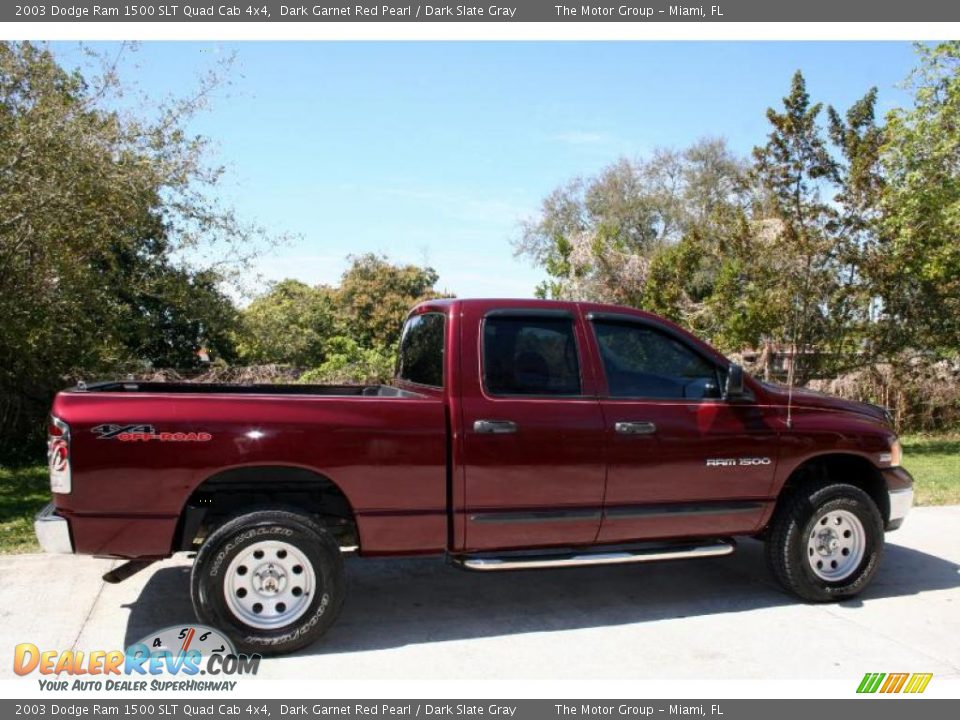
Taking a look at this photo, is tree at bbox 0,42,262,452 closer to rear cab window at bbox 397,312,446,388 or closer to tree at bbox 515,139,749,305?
rear cab window at bbox 397,312,446,388

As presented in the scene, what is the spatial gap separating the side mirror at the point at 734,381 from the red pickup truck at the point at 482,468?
0.01 meters

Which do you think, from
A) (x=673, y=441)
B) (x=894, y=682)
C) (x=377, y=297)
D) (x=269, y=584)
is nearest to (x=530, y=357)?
(x=673, y=441)

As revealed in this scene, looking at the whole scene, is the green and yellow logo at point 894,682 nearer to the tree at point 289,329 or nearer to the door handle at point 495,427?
the door handle at point 495,427

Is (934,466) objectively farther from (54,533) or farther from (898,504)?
(54,533)

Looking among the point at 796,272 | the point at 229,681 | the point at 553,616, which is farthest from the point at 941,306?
the point at 229,681

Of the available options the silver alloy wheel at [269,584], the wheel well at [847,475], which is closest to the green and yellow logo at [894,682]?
the wheel well at [847,475]

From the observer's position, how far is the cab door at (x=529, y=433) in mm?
4828

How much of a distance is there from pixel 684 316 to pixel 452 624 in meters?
13.5

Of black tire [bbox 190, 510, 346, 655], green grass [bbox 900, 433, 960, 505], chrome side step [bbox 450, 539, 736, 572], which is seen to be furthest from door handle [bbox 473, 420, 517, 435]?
green grass [bbox 900, 433, 960, 505]

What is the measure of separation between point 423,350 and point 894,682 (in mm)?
3381

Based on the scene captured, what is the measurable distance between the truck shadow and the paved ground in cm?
1

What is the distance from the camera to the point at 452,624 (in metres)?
5.11

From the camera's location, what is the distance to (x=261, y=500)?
4.78 meters
